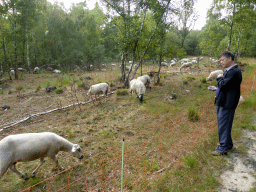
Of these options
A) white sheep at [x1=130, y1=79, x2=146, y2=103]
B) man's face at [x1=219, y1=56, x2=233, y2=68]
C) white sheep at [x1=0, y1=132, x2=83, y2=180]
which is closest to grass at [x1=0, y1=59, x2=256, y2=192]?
white sheep at [x1=130, y1=79, x2=146, y2=103]

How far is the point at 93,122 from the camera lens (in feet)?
24.1

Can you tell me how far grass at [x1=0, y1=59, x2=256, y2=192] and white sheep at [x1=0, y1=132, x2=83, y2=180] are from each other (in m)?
0.70

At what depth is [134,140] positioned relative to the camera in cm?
580

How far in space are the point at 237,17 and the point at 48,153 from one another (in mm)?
20647

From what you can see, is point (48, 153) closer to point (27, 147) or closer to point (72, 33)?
point (27, 147)

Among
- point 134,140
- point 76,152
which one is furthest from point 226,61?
point 76,152

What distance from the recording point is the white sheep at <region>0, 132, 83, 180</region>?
3.44m

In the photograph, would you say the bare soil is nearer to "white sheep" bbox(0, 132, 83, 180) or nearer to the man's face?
the man's face

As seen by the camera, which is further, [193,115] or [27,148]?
[193,115]

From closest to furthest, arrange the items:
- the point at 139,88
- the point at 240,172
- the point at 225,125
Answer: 1. the point at 240,172
2. the point at 225,125
3. the point at 139,88

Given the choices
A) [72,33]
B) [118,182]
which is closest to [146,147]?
[118,182]

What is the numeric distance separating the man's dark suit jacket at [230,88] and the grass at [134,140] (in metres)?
1.77

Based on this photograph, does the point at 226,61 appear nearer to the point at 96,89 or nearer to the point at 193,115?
the point at 193,115

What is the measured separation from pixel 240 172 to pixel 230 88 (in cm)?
232
